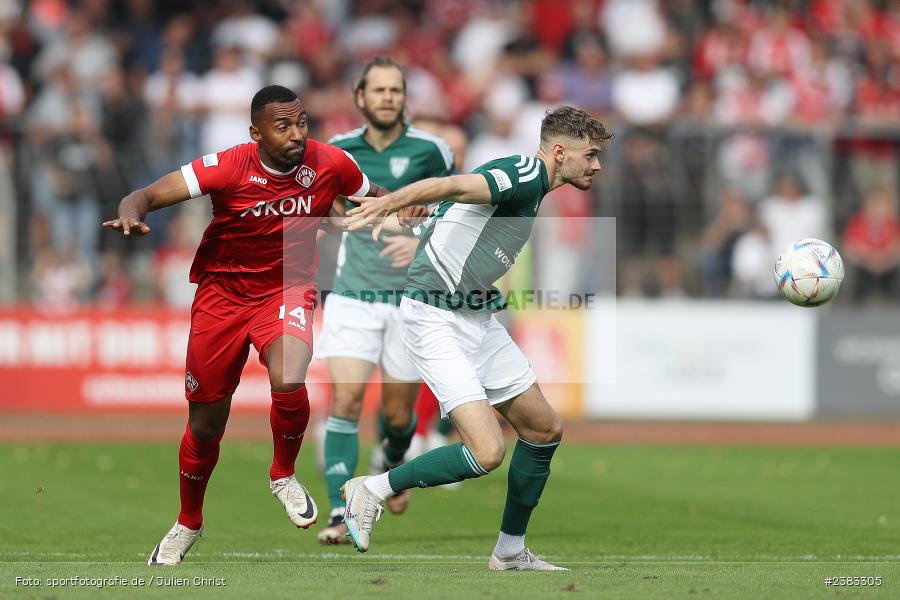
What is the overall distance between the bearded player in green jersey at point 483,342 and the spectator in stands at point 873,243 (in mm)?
12329

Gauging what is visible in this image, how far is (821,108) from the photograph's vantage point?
818 inches

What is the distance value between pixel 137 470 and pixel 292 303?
6.02 m

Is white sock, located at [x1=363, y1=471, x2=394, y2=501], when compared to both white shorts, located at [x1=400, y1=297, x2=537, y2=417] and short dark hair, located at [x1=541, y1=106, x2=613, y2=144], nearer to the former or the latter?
white shorts, located at [x1=400, y1=297, x2=537, y2=417]

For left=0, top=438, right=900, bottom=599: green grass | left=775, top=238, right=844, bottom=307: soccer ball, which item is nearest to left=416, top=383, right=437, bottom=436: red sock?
left=0, top=438, right=900, bottom=599: green grass

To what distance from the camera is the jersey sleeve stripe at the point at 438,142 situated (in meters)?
10.2

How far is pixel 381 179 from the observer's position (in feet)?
33.0

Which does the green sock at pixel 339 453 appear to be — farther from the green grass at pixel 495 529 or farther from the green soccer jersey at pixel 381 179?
the green soccer jersey at pixel 381 179

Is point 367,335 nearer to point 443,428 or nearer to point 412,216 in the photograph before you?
point 412,216

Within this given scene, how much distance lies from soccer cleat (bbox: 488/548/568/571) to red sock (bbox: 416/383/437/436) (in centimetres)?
449

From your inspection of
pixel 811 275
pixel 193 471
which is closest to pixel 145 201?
pixel 193 471

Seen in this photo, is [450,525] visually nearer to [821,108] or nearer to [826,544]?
[826,544]

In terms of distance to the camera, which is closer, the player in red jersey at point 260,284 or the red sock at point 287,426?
the player in red jersey at point 260,284

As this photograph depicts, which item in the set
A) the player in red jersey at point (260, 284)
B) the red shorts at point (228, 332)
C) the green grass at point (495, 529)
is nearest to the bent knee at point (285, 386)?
the player in red jersey at point (260, 284)

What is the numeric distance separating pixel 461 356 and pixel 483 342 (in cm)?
23
